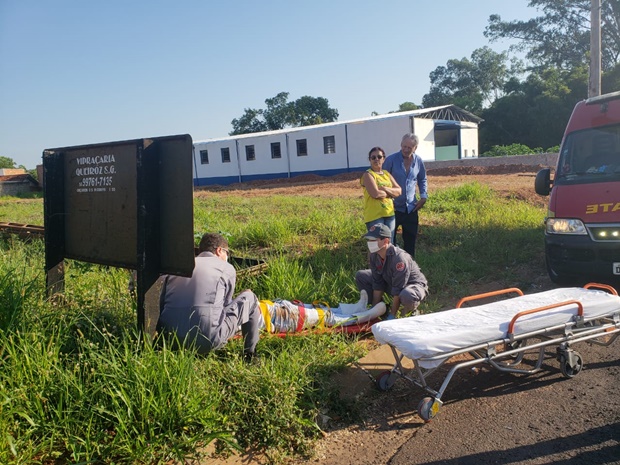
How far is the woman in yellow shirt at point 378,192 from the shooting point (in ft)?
20.4

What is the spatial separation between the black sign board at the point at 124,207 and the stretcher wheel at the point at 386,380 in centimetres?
168

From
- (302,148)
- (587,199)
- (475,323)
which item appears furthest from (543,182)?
(302,148)

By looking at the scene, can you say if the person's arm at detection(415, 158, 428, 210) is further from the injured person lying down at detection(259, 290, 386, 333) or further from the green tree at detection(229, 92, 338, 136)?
the green tree at detection(229, 92, 338, 136)

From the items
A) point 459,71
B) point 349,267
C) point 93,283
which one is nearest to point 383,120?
point 349,267

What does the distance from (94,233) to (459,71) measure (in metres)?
61.1

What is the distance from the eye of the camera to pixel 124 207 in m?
4.11

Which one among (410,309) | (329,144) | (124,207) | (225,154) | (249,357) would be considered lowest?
(249,357)

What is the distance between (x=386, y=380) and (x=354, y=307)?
4.81 ft

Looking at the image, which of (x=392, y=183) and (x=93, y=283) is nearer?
(x=93, y=283)

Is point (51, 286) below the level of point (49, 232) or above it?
below

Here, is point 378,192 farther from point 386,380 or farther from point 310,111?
point 310,111

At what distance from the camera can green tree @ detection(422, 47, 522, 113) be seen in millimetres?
57250

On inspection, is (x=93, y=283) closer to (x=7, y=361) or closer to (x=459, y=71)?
(x=7, y=361)

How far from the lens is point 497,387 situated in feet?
13.7
